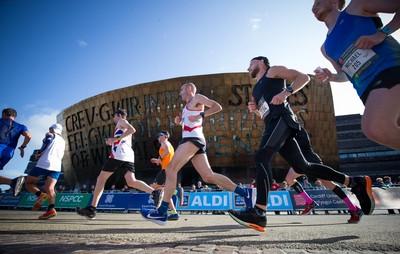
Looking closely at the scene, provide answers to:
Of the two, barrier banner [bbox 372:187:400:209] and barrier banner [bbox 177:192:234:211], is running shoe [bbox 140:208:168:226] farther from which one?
barrier banner [bbox 372:187:400:209]

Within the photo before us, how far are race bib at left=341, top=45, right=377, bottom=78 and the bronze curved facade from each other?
2360 centimetres

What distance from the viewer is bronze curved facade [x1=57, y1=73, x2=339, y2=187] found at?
26.0 meters

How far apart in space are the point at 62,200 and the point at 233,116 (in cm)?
1664

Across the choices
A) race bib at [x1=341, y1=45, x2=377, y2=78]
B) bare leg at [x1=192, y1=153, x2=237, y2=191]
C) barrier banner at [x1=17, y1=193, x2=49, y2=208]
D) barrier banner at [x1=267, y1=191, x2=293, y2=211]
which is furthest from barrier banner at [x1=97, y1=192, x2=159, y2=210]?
race bib at [x1=341, y1=45, x2=377, y2=78]

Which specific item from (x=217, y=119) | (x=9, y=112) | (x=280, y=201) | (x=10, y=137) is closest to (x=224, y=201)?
(x=280, y=201)

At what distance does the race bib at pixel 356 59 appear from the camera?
205 centimetres

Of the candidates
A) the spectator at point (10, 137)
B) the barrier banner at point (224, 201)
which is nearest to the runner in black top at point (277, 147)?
the spectator at point (10, 137)

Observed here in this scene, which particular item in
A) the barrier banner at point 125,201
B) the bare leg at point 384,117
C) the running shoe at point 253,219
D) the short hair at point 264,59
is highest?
the short hair at point 264,59

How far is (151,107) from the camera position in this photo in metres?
27.7

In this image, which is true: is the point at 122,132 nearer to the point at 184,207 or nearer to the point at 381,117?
the point at 381,117

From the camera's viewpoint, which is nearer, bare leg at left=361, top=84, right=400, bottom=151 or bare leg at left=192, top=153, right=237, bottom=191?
bare leg at left=361, top=84, right=400, bottom=151

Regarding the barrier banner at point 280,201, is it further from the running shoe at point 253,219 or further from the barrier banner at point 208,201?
the running shoe at point 253,219

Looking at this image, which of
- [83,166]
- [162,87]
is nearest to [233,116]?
[162,87]

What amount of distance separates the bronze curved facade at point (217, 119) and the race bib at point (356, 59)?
77.4 ft
